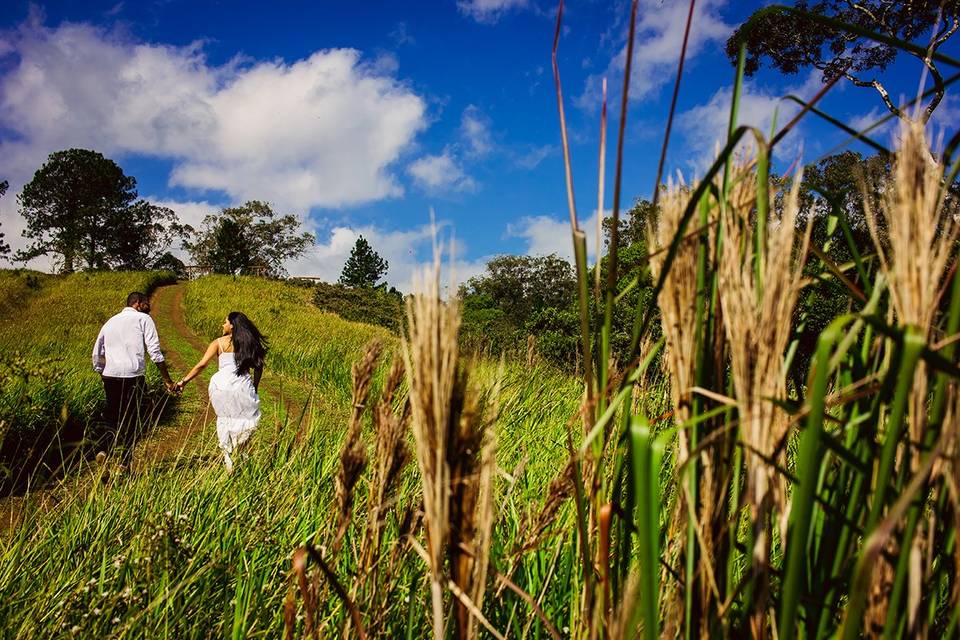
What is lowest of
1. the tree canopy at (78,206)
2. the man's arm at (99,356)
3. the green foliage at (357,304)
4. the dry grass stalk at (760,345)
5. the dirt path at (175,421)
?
the dirt path at (175,421)

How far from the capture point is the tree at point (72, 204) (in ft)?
147

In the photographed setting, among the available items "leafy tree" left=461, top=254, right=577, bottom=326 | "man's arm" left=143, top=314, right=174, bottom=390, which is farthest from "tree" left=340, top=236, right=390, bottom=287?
"man's arm" left=143, top=314, right=174, bottom=390

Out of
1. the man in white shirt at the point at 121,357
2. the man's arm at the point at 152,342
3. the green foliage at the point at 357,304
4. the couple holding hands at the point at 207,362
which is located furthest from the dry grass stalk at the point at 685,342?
the green foliage at the point at 357,304

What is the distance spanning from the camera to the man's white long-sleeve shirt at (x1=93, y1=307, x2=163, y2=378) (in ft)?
20.4

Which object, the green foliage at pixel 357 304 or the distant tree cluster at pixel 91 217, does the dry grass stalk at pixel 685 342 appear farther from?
the distant tree cluster at pixel 91 217

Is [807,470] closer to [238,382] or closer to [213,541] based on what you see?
[213,541]

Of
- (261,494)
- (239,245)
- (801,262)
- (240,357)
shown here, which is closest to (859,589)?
(801,262)

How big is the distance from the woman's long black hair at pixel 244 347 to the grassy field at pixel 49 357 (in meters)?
1.40

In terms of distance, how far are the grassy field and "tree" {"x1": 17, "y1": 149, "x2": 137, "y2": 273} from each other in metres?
16.5

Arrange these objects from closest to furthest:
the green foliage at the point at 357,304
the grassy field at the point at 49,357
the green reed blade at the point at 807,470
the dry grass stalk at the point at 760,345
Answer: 1. the green reed blade at the point at 807,470
2. the dry grass stalk at the point at 760,345
3. the grassy field at the point at 49,357
4. the green foliage at the point at 357,304

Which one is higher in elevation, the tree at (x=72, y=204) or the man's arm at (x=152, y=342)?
the tree at (x=72, y=204)

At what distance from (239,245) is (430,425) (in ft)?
171

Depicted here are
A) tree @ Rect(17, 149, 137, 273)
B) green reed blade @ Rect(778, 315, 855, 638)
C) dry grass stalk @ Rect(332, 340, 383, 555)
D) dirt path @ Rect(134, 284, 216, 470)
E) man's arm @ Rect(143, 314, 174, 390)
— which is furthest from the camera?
tree @ Rect(17, 149, 137, 273)

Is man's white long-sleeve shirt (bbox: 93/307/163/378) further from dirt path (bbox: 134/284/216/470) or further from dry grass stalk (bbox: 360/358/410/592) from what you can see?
dry grass stalk (bbox: 360/358/410/592)
